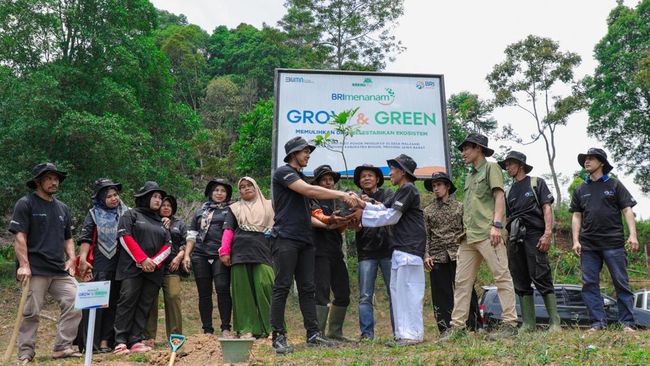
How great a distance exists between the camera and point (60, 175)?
595cm

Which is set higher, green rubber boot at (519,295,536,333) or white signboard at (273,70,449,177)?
white signboard at (273,70,449,177)

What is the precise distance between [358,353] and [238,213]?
2.23m

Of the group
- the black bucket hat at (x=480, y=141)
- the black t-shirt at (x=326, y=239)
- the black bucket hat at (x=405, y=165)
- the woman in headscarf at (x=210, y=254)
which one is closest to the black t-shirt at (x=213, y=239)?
the woman in headscarf at (x=210, y=254)

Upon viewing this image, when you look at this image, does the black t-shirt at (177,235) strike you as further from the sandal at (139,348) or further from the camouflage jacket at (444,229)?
the camouflage jacket at (444,229)

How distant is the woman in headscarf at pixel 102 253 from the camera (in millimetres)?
6305

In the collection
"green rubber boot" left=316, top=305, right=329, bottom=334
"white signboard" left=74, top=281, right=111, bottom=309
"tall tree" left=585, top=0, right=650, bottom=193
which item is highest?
"tall tree" left=585, top=0, right=650, bottom=193

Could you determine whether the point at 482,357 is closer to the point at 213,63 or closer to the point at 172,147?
the point at 172,147

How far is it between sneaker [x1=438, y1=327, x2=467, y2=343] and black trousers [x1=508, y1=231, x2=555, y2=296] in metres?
0.85

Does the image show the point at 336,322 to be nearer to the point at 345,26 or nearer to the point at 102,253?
the point at 102,253

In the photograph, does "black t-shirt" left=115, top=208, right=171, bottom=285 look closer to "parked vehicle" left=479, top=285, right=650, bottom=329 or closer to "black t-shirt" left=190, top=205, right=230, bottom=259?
"black t-shirt" left=190, top=205, right=230, bottom=259

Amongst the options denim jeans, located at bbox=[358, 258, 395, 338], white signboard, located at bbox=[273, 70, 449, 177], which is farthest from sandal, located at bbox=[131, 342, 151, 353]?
white signboard, located at bbox=[273, 70, 449, 177]

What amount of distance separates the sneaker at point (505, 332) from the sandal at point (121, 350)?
10.6 feet

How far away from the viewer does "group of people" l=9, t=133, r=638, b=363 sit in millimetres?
5473

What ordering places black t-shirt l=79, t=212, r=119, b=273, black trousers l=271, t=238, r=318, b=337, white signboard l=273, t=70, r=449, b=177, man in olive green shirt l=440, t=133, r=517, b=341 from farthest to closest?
white signboard l=273, t=70, r=449, b=177 → black t-shirt l=79, t=212, r=119, b=273 → man in olive green shirt l=440, t=133, r=517, b=341 → black trousers l=271, t=238, r=318, b=337
